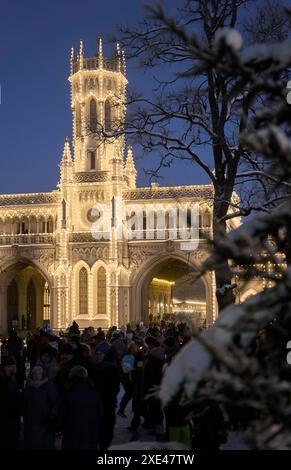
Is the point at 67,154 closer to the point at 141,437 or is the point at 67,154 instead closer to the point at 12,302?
the point at 12,302

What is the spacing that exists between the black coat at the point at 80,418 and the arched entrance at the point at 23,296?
124 ft

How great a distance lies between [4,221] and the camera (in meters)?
46.4

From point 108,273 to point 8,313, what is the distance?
974 cm

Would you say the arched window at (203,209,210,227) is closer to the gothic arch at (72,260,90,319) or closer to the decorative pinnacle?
the decorative pinnacle

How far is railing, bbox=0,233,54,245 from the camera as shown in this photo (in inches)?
1774

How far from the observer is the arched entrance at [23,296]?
154ft

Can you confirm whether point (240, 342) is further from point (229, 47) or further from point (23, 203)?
point (23, 203)

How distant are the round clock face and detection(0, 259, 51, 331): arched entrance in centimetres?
484

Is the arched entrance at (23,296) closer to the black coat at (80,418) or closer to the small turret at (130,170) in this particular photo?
the small turret at (130,170)

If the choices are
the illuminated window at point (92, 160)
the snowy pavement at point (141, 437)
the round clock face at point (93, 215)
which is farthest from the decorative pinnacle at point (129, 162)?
the snowy pavement at point (141, 437)

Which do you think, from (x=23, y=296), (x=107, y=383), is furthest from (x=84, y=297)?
(x=107, y=383)

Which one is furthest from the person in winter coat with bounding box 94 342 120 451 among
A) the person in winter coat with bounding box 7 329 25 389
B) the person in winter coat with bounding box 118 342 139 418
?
the person in winter coat with bounding box 7 329 25 389

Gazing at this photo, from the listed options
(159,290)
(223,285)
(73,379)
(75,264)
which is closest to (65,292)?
(75,264)
